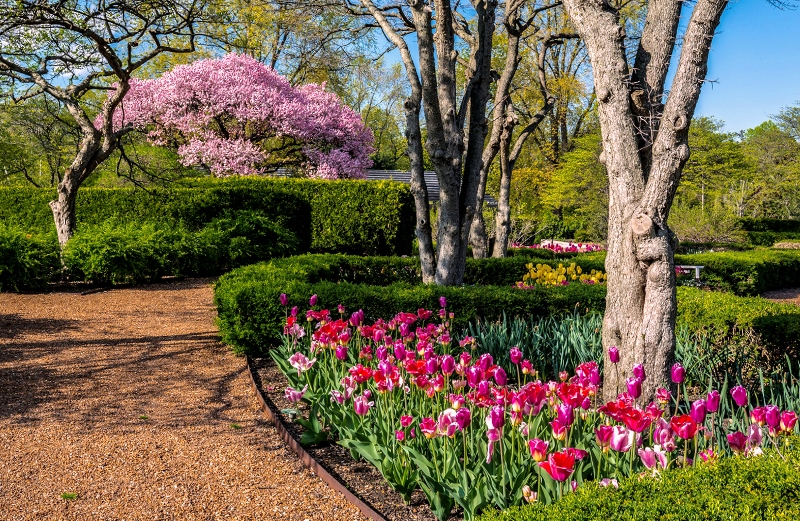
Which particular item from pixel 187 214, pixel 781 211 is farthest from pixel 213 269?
pixel 781 211

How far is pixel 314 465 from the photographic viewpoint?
3789mm

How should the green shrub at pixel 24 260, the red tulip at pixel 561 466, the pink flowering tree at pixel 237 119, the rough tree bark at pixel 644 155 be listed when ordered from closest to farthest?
1. the red tulip at pixel 561 466
2. the rough tree bark at pixel 644 155
3. the green shrub at pixel 24 260
4. the pink flowering tree at pixel 237 119

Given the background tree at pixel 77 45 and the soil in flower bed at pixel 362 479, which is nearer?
the soil in flower bed at pixel 362 479

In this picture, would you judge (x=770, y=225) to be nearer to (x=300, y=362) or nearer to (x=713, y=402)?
(x=300, y=362)

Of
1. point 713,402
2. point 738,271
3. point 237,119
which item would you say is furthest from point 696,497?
point 237,119

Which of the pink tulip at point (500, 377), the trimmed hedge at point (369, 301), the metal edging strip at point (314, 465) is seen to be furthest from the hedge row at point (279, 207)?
the pink tulip at point (500, 377)

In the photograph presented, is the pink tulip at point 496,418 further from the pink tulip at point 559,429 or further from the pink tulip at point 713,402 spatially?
the pink tulip at point 713,402

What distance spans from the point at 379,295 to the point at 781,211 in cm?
3488

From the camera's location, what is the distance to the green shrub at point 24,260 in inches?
382

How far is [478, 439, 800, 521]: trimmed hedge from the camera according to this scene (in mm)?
1985

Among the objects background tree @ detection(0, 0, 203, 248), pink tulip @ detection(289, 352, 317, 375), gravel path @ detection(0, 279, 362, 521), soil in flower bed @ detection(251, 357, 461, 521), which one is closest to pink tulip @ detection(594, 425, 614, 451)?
soil in flower bed @ detection(251, 357, 461, 521)

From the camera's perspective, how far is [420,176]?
7.73 meters

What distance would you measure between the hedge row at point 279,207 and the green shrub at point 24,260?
3.25 m

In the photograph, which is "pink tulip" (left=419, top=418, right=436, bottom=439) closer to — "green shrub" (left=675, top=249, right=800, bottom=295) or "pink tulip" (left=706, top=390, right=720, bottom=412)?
"pink tulip" (left=706, top=390, right=720, bottom=412)
